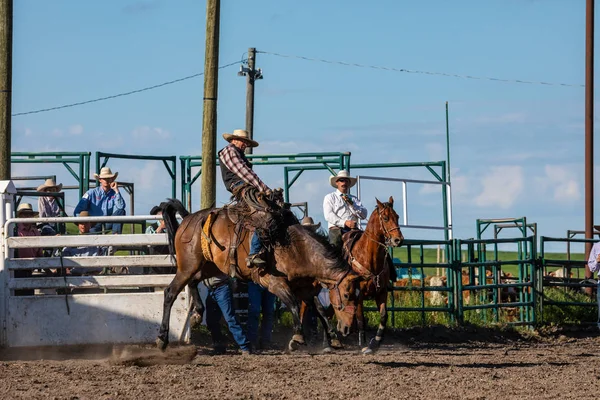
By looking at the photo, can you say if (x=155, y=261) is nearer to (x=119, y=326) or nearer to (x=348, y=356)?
(x=119, y=326)

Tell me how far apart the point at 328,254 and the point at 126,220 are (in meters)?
2.97

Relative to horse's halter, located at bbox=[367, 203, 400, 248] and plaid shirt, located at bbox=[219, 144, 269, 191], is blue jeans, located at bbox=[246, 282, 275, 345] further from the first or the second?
plaid shirt, located at bbox=[219, 144, 269, 191]

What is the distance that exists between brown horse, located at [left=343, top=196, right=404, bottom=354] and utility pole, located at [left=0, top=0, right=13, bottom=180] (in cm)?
452

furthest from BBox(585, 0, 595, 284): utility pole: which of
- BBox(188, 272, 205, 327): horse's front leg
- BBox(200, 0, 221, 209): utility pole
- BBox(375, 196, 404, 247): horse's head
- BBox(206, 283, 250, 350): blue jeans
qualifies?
BBox(188, 272, 205, 327): horse's front leg

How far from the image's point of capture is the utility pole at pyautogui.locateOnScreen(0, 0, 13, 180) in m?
13.2

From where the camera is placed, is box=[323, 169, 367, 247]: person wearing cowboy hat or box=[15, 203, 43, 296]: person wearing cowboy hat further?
box=[323, 169, 367, 247]: person wearing cowboy hat

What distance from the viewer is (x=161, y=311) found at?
12.6 m

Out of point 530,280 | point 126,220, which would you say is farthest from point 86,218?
point 530,280

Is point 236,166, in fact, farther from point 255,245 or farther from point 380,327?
point 380,327

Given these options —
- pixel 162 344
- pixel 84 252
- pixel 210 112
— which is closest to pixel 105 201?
pixel 84 252

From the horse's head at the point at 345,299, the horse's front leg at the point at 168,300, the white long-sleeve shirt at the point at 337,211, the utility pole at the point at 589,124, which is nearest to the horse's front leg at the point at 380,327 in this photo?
the white long-sleeve shirt at the point at 337,211

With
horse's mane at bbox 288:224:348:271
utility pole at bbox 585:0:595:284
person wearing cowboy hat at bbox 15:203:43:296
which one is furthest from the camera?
utility pole at bbox 585:0:595:284

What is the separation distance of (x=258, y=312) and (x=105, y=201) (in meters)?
2.99

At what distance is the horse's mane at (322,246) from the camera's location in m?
11.0
